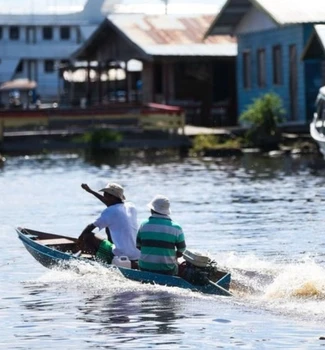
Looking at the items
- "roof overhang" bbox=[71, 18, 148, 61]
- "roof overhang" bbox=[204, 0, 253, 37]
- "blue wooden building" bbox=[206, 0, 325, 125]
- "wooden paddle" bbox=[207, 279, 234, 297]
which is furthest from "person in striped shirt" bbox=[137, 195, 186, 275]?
"roof overhang" bbox=[71, 18, 148, 61]

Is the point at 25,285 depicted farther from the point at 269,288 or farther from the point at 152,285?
the point at 269,288

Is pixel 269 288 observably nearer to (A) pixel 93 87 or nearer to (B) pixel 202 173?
(B) pixel 202 173

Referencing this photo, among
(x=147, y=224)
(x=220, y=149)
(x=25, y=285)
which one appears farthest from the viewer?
(x=220, y=149)

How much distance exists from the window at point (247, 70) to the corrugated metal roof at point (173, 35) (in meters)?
2.02

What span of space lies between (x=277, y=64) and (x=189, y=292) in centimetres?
3300

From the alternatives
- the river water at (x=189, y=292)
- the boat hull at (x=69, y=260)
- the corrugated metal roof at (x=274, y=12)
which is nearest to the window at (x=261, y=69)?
the corrugated metal roof at (x=274, y=12)

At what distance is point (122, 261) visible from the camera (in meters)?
17.6

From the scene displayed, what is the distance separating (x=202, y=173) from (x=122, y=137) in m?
10.9

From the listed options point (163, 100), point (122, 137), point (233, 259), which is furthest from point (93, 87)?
point (233, 259)

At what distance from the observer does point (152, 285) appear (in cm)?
1675

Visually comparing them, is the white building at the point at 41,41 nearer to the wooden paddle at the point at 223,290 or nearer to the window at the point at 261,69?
the window at the point at 261,69

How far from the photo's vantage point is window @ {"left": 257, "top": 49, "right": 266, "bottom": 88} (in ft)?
165

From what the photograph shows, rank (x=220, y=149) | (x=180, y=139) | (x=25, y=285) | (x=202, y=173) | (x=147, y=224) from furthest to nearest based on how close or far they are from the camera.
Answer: (x=180, y=139) < (x=220, y=149) < (x=202, y=173) < (x=25, y=285) < (x=147, y=224)

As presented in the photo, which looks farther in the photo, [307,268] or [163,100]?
[163,100]
